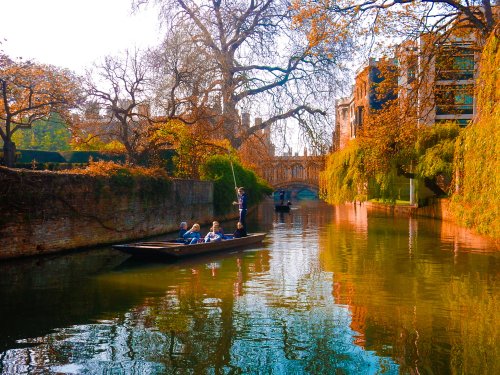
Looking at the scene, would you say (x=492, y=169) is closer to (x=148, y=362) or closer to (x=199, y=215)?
(x=148, y=362)

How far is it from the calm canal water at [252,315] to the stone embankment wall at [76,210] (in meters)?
0.60

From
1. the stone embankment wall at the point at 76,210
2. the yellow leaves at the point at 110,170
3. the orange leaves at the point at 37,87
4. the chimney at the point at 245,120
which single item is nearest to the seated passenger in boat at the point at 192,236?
the stone embankment wall at the point at 76,210

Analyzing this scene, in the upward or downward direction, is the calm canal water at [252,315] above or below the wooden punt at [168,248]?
below

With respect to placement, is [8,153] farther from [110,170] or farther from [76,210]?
[76,210]

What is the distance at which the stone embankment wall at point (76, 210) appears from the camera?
1360cm

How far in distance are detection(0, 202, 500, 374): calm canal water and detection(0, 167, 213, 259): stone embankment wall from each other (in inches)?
23.5

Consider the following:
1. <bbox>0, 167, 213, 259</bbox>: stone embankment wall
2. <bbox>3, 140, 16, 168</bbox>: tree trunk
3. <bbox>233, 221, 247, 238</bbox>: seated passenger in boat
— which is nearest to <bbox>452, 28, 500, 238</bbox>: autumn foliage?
<bbox>233, 221, 247, 238</bbox>: seated passenger in boat

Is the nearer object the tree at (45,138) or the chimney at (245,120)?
the chimney at (245,120)

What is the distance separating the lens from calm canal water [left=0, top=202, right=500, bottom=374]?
6.20 metres

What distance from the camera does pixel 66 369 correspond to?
5891 millimetres

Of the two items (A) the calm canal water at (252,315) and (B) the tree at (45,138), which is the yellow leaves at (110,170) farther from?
(B) the tree at (45,138)

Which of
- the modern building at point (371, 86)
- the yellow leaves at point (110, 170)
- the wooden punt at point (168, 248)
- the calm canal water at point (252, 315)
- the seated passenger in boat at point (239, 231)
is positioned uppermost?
the modern building at point (371, 86)

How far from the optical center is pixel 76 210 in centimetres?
1576

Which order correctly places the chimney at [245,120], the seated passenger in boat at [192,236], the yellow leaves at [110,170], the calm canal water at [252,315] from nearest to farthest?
1. the calm canal water at [252,315]
2. the seated passenger in boat at [192,236]
3. the yellow leaves at [110,170]
4. the chimney at [245,120]
